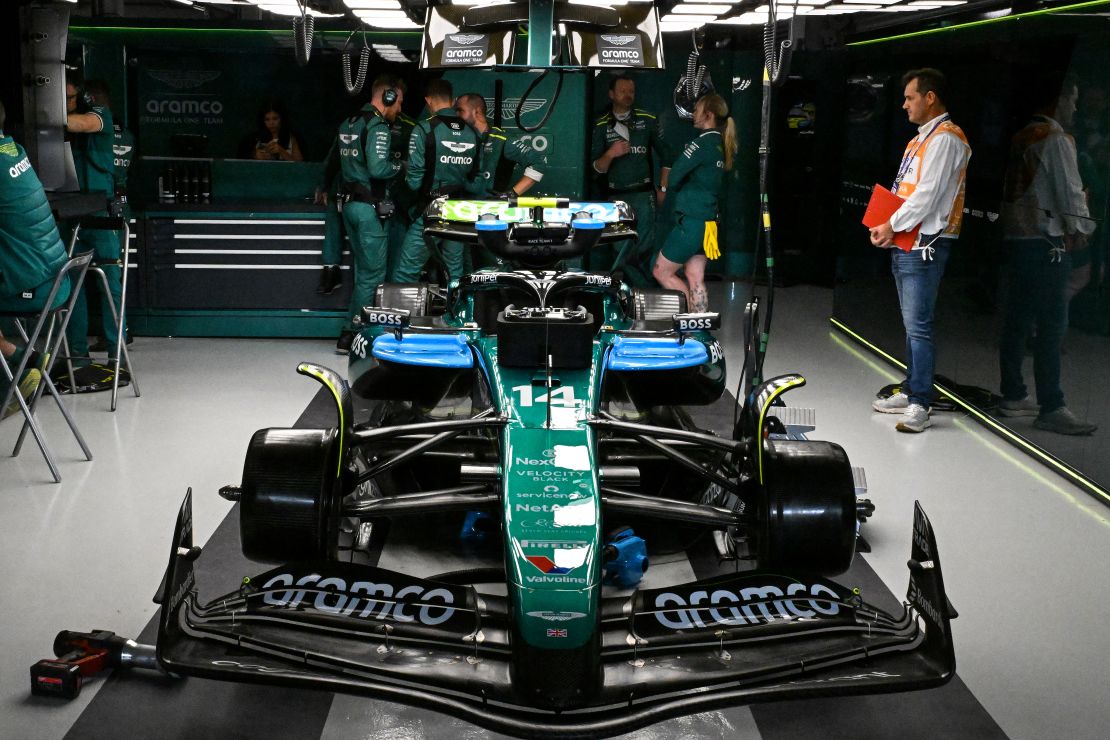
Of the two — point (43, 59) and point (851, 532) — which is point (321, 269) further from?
point (851, 532)

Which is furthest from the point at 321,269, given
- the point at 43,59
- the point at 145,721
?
the point at 145,721

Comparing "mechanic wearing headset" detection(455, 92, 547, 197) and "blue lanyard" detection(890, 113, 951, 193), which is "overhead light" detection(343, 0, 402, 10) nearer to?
"mechanic wearing headset" detection(455, 92, 547, 197)

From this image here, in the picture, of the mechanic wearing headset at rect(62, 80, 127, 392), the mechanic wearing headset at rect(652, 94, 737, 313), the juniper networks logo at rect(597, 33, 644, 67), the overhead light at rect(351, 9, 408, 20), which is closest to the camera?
the juniper networks logo at rect(597, 33, 644, 67)

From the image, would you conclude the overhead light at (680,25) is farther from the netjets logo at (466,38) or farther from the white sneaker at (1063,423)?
the white sneaker at (1063,423)

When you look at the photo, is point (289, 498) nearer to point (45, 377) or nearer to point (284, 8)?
point (45, 377)

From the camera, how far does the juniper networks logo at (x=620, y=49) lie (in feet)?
16.4

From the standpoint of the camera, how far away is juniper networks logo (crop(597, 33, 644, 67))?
498 centimetres

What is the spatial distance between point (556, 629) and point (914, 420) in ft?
12.1

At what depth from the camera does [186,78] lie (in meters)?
8.04

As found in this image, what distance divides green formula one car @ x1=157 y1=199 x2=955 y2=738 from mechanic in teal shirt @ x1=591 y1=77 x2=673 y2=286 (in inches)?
162

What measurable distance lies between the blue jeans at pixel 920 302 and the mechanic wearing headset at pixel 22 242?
3982 mm

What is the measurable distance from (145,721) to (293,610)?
1.66 ft

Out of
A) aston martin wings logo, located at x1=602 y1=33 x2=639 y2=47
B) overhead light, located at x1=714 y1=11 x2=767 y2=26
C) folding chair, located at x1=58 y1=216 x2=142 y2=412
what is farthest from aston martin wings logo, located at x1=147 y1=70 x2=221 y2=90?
aston martin wings logo, located at x1=602 y1=33 x2=639 y2=47

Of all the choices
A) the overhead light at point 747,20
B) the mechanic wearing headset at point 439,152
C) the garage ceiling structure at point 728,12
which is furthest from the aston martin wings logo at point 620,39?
the overhead light at point 747,20
